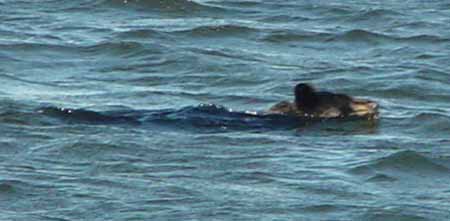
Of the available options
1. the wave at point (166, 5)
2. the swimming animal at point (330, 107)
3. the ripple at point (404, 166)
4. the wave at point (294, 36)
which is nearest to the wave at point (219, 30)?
the wave at point (294, 36)

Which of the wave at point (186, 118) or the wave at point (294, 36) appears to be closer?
the wave at point (186, 118)

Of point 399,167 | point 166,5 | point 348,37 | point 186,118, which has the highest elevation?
point 166,5

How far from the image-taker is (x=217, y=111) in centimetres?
1509

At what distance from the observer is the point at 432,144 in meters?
14.4

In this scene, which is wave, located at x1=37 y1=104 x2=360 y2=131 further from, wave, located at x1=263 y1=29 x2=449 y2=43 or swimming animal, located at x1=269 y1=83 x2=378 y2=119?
wave, located at x1=263 y1=29 x2=449 y2=43

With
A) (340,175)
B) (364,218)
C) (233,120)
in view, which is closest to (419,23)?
(233,120)

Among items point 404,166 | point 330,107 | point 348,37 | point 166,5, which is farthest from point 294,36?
point 404,166

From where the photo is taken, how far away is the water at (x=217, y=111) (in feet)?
41.1

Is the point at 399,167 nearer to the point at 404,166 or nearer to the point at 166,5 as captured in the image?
the point at 404,166

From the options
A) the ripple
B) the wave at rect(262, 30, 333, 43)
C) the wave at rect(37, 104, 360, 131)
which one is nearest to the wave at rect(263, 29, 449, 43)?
the wave at rect(262, 30, 333, 43)

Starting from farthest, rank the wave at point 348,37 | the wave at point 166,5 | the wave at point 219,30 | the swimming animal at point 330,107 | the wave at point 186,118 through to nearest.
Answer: the wave at point 166,5 < the wave at point 219,30 < the wave at point 348,37 < the swimming animal at point 330,107 < the wave at point 186,118

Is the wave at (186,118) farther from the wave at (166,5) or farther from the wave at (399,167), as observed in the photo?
the wave at (166,5)

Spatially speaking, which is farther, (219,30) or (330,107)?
(219,30)

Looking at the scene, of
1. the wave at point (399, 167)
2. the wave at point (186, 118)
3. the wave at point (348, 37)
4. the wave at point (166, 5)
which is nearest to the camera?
the wave at point (399, 167)
